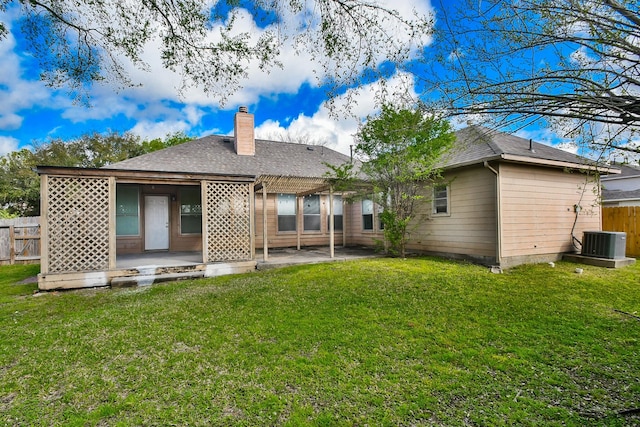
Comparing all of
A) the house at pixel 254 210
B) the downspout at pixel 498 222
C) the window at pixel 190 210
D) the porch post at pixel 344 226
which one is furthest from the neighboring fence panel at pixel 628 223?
the window at pixel 190 210

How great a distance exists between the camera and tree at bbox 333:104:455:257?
26.0ft

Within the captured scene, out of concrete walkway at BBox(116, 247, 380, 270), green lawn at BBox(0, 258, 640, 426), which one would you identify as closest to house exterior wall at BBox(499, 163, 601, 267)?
green lawn at BBox(0, 258, 640, 426)

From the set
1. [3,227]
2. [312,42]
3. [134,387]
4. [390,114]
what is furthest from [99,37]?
[3,227]

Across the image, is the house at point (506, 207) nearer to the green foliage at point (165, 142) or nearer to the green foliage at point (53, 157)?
the green foliage at point (53, 157)

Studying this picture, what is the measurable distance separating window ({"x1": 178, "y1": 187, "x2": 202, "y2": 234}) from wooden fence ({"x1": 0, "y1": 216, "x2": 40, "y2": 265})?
4184 millimetres

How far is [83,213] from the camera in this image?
6.67 m

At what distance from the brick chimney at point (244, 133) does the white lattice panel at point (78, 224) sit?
19.6 feet

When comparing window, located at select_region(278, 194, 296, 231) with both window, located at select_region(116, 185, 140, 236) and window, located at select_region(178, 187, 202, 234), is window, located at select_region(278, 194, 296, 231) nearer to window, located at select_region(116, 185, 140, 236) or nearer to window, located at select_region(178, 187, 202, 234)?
window, located at select_region(178, 187, 202, 234)

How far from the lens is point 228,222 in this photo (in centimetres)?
796

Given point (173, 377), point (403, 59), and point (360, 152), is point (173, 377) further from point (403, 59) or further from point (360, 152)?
point (360, 152)

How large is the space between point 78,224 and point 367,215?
8874 millimetres

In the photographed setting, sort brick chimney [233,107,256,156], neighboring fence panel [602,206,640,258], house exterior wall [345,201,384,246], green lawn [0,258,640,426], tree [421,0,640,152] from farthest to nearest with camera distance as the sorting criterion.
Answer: brick chimney [233,107,256,156], house exterior wall [345,201,384,246], neighboring fence panel [602,206,640,258], green lawn [0,258,640,426], tree [421,0,640,152]

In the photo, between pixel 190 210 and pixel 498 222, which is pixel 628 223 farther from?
pixel 190 210

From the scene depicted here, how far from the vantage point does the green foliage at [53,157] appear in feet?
54.3
